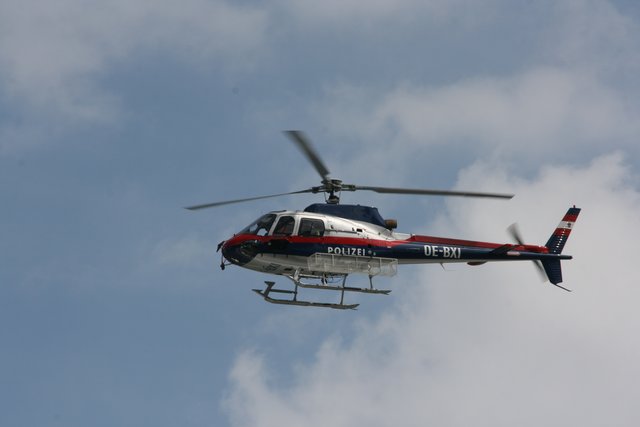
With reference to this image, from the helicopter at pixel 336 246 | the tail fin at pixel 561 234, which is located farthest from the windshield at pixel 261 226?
the tail fin at pixel 561 234

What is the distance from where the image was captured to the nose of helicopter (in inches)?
1163

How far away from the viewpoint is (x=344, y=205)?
101 feet

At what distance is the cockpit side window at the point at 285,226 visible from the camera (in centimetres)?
2969

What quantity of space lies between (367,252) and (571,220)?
816cm

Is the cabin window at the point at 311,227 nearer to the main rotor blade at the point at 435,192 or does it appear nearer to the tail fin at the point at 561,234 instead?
the main rotor blade at the point at 435,192

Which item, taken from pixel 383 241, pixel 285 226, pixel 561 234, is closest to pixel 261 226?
pixel 285 226

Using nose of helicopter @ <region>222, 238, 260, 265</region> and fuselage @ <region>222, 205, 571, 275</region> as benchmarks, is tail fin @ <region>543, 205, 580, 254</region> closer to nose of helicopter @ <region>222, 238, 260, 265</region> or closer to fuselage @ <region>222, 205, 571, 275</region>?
fuselage @ <region>222, 205, 571, 275</region>

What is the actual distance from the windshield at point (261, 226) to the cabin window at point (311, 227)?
3.23 ft

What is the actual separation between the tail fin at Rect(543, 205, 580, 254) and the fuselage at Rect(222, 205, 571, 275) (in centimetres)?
182

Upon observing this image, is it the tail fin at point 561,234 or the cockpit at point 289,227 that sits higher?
the tail fin at point 561,234

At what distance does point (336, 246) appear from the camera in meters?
29.7

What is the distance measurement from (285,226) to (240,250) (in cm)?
163

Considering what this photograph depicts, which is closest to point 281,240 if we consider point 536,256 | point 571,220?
point 536,256

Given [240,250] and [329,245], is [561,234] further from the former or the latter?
[240,250]
